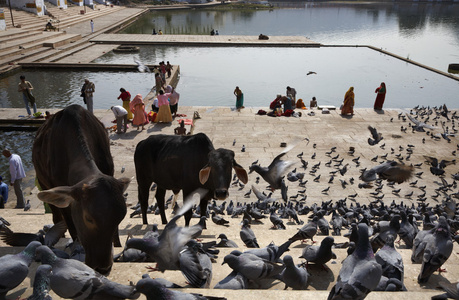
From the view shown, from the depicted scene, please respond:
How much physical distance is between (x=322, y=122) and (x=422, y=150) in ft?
13.7

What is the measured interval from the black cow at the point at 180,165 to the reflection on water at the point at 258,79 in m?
11.9

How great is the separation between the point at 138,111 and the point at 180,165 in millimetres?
7855

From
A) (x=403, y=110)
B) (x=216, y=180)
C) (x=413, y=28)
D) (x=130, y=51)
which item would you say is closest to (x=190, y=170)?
(x=216, y=180)

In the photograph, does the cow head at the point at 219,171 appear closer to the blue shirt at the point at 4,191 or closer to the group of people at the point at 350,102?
the blue shirt at the point at 4,191

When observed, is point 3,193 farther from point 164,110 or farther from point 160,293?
point 160,293

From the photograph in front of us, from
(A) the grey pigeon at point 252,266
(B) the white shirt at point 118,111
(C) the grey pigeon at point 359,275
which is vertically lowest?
(B) the white shirt at point 118,111

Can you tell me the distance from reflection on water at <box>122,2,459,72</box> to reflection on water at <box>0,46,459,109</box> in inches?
257

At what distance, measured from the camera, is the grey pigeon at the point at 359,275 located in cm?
384

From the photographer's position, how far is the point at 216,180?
618 centimetres

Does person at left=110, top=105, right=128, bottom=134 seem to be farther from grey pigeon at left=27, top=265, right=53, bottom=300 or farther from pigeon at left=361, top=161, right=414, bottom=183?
grey pigeon at left=27, top=265, right=53, bottom=300

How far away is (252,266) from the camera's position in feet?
14.6

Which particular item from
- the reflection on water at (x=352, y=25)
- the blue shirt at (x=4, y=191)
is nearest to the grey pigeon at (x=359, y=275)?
the blue shirt at (x=4, y=191)

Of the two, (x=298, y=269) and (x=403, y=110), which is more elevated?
(x=298, y=269)

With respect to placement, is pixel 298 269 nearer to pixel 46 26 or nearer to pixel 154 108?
pixel 154 108
